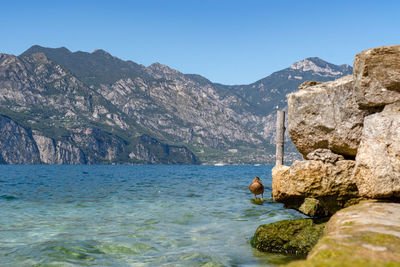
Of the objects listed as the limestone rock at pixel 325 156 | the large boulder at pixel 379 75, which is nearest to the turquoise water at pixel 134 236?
the limestone rock at pixel 325 156

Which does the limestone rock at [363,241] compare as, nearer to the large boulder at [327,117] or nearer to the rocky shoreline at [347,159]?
the rocky shoreline at [347,159]

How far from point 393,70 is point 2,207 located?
23.2 m

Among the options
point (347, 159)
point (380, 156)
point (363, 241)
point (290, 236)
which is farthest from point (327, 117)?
point (363, 241)

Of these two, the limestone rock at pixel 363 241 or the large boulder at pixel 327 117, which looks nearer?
the limestone rock at pixel 363 241

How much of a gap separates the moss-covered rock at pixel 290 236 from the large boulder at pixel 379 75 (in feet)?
13.7

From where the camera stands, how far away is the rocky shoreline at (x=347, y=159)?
25.6 feet

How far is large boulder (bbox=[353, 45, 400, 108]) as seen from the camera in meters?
8.49

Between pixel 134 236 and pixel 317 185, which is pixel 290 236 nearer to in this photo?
pixel 317 185

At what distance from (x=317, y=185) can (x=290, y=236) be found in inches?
102

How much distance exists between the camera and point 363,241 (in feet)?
17.1

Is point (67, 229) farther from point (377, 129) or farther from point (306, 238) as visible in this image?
point (377, 129)

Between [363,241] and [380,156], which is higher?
[380,156]

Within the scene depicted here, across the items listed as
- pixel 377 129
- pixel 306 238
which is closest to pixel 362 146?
pixel 377 129

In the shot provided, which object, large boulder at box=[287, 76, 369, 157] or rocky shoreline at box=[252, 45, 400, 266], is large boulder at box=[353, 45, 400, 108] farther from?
large boulder at box=[287, 76, 369, 157]
